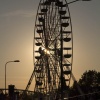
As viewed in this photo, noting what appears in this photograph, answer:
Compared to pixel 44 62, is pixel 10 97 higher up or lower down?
lower down

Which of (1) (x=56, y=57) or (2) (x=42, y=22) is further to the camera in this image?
(2) (x=42, y=22)

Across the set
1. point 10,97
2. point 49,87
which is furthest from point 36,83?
point 10,97

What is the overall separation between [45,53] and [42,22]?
12.9ft

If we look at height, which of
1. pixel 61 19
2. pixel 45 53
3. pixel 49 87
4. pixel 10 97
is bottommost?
pixel 10 97

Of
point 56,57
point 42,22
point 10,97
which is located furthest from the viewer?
point 42,22

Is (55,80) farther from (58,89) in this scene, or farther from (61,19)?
(61,19)

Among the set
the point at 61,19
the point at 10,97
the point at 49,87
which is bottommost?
the point at 10,97

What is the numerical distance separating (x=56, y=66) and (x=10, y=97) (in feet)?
83.4

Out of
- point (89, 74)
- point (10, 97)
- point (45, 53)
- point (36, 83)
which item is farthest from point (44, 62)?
point (89, 74)

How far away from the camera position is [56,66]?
164 ft

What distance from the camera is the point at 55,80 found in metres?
50.9

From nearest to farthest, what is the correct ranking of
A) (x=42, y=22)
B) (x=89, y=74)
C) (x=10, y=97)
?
(x=10, y=97) → (x=42, y=22) → (x=89, y=74)

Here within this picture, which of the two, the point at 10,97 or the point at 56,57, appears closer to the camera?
the point at 10,97

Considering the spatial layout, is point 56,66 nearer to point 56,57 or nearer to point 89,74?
point 56,57
